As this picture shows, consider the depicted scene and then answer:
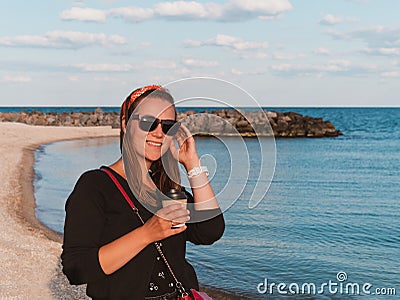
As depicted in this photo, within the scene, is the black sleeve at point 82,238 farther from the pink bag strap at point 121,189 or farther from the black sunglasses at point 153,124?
the black sunglasses at point 153,124

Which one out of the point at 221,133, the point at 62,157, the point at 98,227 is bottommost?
the point at 62,157

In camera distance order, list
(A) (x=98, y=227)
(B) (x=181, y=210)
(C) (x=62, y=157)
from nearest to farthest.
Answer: (B) (x=181, y=210), (A) (x=98, y=227), (C) (x=62, y=157)

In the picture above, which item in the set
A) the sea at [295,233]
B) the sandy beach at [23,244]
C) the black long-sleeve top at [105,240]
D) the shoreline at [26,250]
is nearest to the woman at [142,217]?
the black long-sleeve top at [105,240]

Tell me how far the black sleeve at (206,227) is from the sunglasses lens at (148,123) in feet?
1.18

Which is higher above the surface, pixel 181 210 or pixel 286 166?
pixel 181 210

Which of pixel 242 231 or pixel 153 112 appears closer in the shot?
pixel 153 112

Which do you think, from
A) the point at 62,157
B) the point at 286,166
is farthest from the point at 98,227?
the point at 62,157

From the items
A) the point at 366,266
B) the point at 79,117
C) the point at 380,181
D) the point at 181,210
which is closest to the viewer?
the point at 181,210

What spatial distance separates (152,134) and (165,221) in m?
0.44

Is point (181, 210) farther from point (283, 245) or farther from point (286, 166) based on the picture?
point (286, 166)

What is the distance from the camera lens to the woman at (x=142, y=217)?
2348 millimetres

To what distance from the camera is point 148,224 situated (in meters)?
2.29

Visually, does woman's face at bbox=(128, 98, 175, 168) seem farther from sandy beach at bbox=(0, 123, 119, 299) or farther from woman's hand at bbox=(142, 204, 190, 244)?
sandy beach at bbox=(0, 123, 119, 299)

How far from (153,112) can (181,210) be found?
0.52 meters
